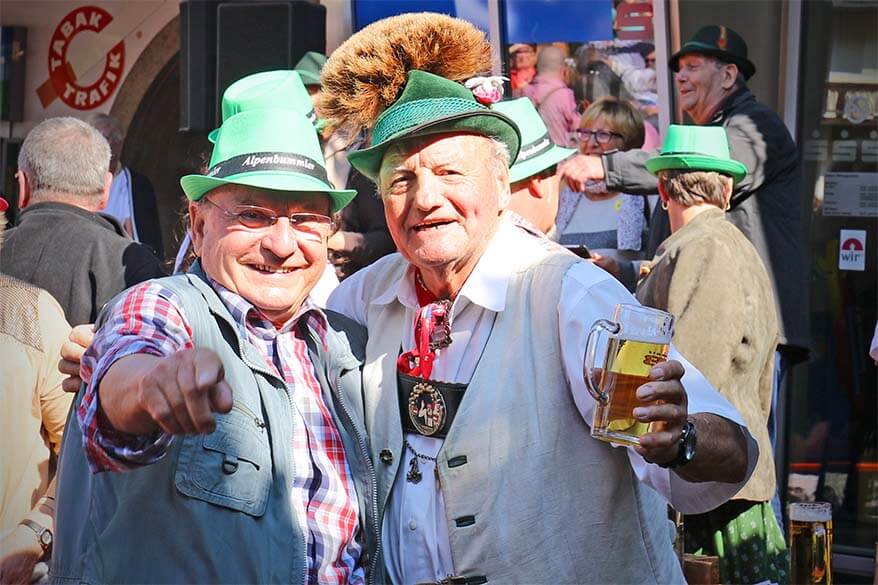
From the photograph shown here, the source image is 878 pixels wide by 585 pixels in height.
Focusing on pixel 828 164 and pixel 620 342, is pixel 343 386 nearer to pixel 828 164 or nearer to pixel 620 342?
pixel 620 342

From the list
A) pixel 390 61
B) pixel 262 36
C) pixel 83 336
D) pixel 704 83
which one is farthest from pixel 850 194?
pixel 83 336

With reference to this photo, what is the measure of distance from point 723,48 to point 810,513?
287 centimetres

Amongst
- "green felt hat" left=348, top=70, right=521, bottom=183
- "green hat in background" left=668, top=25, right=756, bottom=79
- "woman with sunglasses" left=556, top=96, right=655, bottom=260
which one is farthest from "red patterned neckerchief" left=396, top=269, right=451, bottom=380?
"green hat in background" left=668, top=25, right=756, bottom=79

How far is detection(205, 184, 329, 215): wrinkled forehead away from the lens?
305 cm

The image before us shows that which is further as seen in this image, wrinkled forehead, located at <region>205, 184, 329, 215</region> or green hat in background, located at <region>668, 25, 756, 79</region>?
green hat in background, located at <region>668, 25, 756, 79</region>

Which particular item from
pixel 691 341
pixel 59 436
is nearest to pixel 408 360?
pixel 59 436

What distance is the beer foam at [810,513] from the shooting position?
12.9 feet

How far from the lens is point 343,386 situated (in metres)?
3.13

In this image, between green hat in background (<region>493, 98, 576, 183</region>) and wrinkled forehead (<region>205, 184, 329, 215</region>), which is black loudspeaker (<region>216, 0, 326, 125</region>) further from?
wrinkled forehead (<region>205, 184, 329, 215</region>)

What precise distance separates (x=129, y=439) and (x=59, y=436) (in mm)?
1797

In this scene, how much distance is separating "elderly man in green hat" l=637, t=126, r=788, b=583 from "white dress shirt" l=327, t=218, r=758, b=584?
69.3 inches

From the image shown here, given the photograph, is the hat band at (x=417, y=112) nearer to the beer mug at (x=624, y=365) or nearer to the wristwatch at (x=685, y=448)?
the beer mug at (x=624, y=365)

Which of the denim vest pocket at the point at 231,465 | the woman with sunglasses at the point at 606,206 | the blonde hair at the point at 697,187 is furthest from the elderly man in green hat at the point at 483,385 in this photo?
the woman with sunglasses at the point at 606,206

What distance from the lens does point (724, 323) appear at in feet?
16.0
